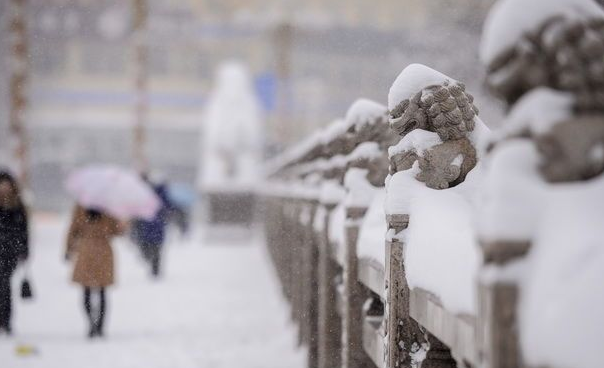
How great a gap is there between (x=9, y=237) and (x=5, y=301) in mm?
617

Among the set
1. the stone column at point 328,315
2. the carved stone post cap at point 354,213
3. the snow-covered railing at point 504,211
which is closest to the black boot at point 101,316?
the stone column at point 328,315

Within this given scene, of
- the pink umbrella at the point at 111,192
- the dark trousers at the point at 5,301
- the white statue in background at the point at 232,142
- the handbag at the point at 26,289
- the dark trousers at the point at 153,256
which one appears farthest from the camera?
the white statue in background at the point at 232,142

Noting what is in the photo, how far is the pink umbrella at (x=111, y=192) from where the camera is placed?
1008 cm

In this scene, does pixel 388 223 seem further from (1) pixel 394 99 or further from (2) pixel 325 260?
(2) pixel 325 260

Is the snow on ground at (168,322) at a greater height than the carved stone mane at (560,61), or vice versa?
the carved stone mane at (560,61)

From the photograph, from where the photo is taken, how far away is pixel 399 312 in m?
3.89

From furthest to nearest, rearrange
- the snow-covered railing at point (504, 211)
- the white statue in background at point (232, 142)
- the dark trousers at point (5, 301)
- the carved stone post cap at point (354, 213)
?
the white statue in background at point (232, 142) < the dark trousers at point (5, 301) < the carved stone post cap at point (354, 213) < the snow-covered railing at point (504, 211)

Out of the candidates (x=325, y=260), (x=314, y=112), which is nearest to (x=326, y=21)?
(x=314, y=112)

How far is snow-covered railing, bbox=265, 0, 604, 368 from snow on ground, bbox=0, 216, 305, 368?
352 centimetres

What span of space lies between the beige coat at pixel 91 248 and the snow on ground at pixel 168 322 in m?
0.60

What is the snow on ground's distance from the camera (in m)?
8.41

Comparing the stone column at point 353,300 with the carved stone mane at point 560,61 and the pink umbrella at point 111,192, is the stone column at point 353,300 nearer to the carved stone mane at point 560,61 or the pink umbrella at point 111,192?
the carved stone mane at point 560,61

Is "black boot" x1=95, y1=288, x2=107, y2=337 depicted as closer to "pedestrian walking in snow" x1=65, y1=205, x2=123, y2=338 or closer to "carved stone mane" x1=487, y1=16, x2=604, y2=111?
"pedestrian walking in snow" x1=65, y1=205, x2=123, y2=338

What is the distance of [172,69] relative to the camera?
1892 inches
